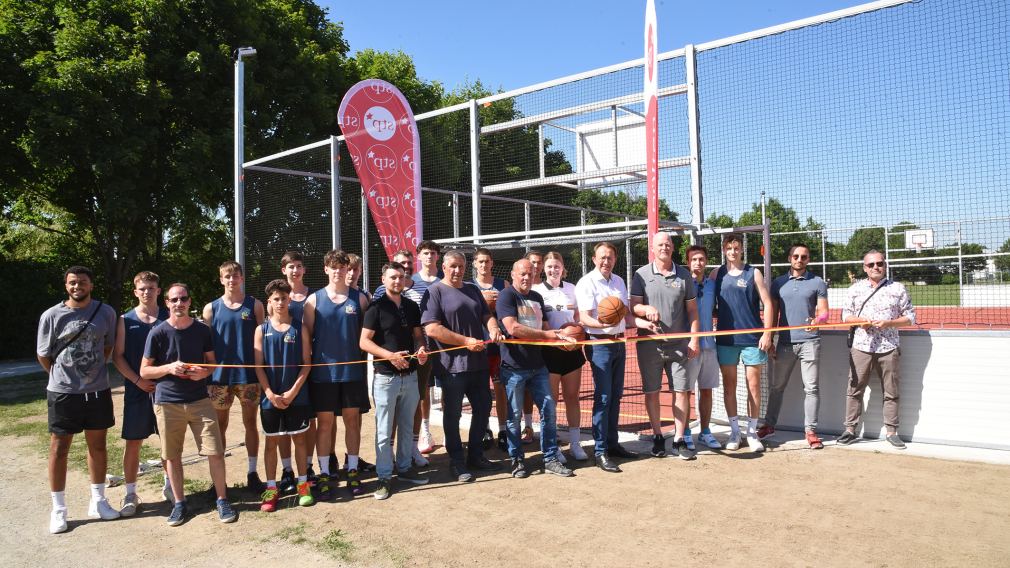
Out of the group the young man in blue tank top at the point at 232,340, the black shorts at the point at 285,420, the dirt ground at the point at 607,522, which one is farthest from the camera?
the young man in blue tank top at the point at 232,340

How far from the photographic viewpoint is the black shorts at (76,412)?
4359 millimetres

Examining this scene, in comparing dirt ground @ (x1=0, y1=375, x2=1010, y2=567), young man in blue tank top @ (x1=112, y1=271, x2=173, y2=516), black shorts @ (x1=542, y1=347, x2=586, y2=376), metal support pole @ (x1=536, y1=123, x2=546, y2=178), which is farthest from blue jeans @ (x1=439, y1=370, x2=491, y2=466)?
metal support pole @ (x1=536, y1=123, x2=546, y2=178)

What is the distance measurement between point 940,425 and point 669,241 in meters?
2.95

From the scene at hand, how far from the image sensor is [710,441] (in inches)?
223

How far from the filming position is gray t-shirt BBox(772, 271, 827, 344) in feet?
18.9

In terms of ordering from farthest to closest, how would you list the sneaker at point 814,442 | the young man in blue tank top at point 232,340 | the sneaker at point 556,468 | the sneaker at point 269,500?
1. the sneaker at point 814,442
2. the sneaker at point 556,468
3. the young man in blue tank top at point 232,340
4. the sneaker at point 269,500

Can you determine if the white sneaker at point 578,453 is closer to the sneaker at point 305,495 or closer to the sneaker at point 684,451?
the sneaker at point 684,451

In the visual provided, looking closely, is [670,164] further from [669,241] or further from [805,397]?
[805,397]

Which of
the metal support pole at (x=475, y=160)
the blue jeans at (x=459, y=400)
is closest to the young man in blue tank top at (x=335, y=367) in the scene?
the blue jeans at (x=459, y=400)

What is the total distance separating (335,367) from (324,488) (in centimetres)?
91

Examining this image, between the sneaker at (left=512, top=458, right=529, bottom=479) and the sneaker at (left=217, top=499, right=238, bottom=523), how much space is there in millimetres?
2080

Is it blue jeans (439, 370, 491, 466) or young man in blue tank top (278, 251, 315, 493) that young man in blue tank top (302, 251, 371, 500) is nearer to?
young man in blue tank top (278, 251, 315, 493)

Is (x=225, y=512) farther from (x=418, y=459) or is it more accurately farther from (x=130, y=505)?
(x=418, y=459)

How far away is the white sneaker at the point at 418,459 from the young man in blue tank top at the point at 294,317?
877 millimetres
